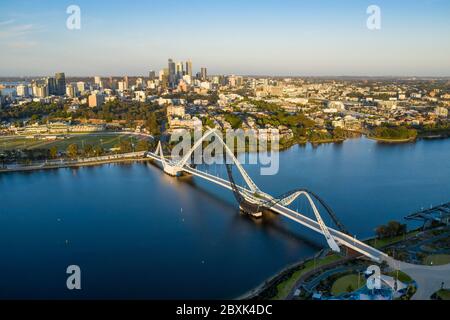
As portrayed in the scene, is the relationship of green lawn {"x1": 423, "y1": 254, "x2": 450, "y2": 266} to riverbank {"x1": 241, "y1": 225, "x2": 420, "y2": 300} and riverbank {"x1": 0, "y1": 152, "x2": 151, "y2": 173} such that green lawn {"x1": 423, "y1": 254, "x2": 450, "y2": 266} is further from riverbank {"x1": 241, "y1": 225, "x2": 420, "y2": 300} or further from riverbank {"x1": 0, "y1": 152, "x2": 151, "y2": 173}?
riverbank {"x1": 0, "y1": 152, "x2": 151, "y2": 173}

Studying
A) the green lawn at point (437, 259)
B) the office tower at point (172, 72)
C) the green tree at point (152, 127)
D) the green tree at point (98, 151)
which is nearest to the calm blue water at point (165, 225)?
the green tree at point (98, 151)

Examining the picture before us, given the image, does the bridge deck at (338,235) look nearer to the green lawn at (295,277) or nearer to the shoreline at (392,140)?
the green lawn at (295,277)

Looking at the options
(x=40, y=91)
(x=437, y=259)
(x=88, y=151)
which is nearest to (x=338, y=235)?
(x=437, y=259)

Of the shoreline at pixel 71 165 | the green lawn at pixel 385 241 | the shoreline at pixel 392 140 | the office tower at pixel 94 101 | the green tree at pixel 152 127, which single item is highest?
the office tower at pixel 94 101

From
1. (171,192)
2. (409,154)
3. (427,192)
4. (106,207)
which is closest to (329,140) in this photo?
(409,154)

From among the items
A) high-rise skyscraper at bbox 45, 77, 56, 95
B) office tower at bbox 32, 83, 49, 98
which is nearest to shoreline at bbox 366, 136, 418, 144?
office tower at bbox 32, 83, 49, 98
